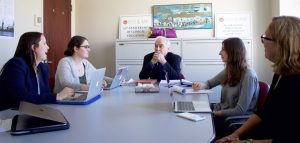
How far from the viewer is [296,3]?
4273 mm

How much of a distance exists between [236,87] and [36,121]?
155 centimetres

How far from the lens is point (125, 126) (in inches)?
57.9

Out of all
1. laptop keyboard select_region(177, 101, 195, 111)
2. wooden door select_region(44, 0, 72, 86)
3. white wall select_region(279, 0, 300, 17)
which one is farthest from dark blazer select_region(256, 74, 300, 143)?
wooden door select_region(44, 0, 72, 86)

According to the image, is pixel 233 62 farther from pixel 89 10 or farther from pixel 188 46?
pixel 89 10

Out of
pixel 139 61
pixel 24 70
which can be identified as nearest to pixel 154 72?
pixel 139 61

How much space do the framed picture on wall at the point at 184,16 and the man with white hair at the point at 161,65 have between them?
1.32 m

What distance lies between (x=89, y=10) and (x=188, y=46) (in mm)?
1934

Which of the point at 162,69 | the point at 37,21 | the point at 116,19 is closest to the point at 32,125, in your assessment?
the point at 162,69

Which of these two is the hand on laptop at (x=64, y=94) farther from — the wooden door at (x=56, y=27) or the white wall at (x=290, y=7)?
the white wall at (x=290, y=7)

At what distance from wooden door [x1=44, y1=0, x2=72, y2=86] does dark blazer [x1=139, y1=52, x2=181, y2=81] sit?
1447mm

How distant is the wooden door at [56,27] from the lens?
417cm

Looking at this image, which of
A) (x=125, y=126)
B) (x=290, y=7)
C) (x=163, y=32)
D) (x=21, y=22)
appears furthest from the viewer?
(x=163, y=32)

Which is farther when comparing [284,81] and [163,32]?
[163,32]

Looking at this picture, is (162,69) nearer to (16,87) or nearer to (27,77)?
(27,77)
